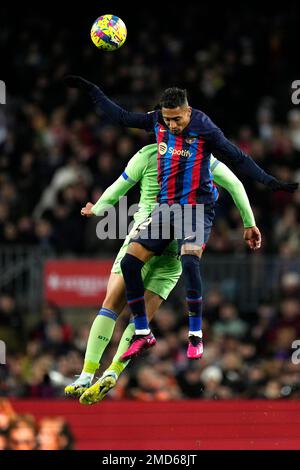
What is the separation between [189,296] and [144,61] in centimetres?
1150

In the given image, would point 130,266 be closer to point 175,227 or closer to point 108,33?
point 175,227

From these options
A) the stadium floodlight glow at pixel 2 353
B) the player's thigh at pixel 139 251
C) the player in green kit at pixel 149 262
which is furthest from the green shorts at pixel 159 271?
the stadium floodlight glow at pixel 2 353

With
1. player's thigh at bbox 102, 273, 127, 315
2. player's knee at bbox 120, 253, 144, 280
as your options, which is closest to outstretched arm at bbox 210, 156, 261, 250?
player's knee at bbox 120, 253, 144, 280

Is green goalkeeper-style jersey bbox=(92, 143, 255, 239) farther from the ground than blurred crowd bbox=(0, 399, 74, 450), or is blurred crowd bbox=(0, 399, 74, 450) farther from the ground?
green goalkeeper-style jersey bbox=(92, 143, 255, 239)

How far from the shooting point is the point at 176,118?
11242mm

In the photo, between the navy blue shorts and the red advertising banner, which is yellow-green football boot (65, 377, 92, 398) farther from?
the red advertising banner

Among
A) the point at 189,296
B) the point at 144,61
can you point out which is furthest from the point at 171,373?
the point at 144,61

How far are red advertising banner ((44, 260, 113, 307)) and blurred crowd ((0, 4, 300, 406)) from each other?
0.38 m

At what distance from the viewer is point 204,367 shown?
16297mm

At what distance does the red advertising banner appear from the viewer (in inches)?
713

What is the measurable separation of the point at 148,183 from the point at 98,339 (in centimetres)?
154

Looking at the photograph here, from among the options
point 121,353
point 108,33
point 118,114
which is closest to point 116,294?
point 121,353

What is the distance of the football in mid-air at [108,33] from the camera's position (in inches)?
455

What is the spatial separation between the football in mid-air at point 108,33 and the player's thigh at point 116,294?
215cm
